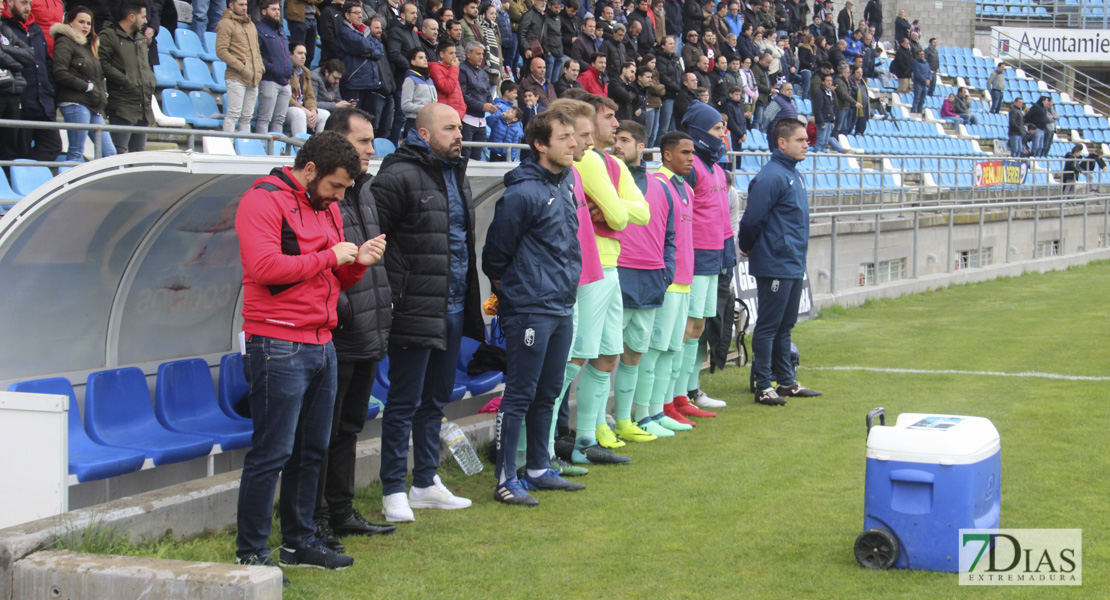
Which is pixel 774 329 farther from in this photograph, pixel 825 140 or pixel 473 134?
pixel 825 140

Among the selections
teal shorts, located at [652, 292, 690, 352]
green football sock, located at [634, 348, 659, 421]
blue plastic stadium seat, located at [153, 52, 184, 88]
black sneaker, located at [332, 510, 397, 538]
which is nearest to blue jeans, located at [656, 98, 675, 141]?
blue plastic stadium seat, located at [153, 52, 184, 88]

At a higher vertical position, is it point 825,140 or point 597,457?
point 825,140

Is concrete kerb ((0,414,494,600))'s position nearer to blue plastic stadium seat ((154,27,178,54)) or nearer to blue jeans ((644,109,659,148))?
blue plastic stadium seat ((154,27,178,54))

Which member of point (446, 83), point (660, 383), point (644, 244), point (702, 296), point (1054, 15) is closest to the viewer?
point (644, 244)

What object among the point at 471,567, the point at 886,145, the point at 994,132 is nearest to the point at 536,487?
the point at 471,567

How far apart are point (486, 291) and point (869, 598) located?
5181 mm

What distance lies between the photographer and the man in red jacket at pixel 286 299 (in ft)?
13.9

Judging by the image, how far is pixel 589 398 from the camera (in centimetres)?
696

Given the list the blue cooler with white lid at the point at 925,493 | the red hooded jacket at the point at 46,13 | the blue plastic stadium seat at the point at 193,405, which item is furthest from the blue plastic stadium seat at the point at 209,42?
the blue cooler with white lid at the point at 925,493

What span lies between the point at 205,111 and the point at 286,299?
8026 mm

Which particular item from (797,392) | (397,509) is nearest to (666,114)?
(797,392)

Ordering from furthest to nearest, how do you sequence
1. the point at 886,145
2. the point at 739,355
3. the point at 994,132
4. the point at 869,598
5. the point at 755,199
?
the point at 994,132, the point at 886,145, the point at 739,355, the point at 755,199, the point at 869,598

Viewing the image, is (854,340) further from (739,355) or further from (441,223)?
(441,223)

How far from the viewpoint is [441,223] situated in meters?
5.45
